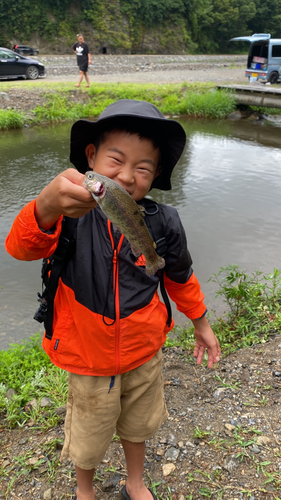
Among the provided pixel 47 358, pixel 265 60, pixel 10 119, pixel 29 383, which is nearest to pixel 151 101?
pixel 10 119

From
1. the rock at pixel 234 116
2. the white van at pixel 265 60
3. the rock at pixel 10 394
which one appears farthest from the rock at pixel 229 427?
the white van at pixel 265 60

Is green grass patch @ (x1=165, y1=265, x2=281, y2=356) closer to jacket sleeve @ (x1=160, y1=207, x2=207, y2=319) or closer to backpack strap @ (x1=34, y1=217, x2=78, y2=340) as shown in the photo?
jacket sleeve @ (x1=160, y1=207, x2=207, y2=319)

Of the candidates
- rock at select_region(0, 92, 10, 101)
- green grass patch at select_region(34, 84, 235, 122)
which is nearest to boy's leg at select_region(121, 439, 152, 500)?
green grass patch at select_region(34, 84, 235, 122)

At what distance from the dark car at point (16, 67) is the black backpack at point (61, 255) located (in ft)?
61.7

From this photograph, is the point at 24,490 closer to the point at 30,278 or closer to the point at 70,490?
the point at 70,490

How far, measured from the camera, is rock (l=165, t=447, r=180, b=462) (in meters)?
2.35

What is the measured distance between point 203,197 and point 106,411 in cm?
659

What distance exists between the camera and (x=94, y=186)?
1313mm

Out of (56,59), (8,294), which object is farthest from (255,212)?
(56,59)

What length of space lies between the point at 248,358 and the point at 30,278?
3.27 meters

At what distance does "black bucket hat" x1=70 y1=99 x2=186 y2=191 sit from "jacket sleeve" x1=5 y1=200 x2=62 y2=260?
544 mm

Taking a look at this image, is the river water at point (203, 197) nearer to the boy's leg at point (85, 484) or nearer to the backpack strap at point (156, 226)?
the boy's leg at point (85, 484)

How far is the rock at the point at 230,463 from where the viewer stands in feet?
7.27

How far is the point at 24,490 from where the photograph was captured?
2.19 meters
